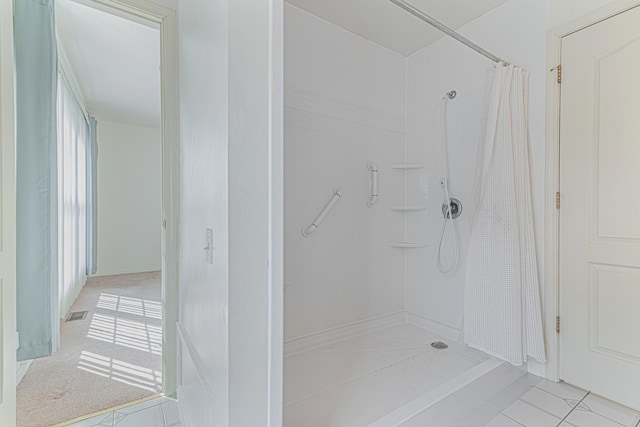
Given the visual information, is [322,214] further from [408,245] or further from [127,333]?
[127,333]

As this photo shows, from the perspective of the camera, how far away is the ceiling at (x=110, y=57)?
91.5 inches

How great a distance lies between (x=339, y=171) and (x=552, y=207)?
1430 millimetres

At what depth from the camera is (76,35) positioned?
2.56 m

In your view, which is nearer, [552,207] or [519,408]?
[519,408]

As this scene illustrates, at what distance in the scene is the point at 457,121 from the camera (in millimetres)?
2426

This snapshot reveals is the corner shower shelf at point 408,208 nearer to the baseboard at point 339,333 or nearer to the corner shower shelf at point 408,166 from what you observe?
the corner shower shelf at point 408,166

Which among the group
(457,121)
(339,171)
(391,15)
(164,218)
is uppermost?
(391,15)

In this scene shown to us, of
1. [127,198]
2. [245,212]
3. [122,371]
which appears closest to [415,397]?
[245,212]

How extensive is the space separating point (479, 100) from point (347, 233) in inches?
55.8

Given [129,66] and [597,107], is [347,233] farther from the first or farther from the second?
[129,66]

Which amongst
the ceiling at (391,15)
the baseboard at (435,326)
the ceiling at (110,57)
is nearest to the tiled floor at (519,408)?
the baseboard at (435,326)

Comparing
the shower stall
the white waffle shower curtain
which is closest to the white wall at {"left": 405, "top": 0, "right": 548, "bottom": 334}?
the shower stall

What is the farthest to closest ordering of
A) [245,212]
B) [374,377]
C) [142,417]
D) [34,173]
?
[374,377] → [34,173] → [142,417] → [245,212]

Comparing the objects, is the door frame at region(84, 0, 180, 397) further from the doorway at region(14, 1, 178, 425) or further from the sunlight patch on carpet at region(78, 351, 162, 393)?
the sunlight patch on carpet at region(78, 351, 162, 393)
